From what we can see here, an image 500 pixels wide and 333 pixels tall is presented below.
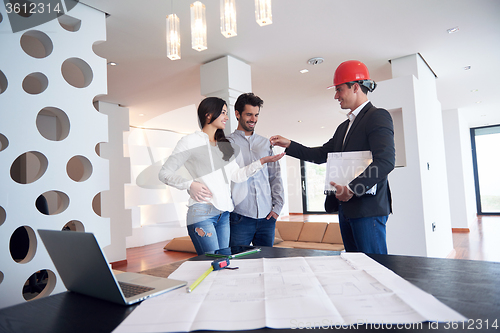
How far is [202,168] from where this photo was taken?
6.01 feet

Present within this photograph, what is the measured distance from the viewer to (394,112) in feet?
12.3

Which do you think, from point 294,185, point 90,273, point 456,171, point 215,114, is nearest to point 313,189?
point 294,185

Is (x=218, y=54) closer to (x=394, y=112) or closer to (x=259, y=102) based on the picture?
(x=259, y=102)

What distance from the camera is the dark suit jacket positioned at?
58.9 inches

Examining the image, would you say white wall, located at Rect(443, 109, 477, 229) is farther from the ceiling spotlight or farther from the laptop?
the laptop

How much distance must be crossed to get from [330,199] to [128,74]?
136 inches

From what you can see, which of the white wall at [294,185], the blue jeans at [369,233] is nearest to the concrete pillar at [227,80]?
the blue jeans at [369,233]

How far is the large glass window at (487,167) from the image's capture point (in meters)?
8.90

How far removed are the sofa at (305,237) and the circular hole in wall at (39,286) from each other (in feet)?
8.97

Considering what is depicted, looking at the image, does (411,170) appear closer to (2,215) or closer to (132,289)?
(132,289)

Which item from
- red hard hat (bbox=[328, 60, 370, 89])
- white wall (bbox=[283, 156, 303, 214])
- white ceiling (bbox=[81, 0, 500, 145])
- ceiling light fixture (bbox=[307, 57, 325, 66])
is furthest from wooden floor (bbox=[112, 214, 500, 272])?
white wall (bbox=[283, 156, 303, 214])

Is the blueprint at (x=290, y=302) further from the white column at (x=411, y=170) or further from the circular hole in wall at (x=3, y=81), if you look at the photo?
the white column at (x=411, y=170)

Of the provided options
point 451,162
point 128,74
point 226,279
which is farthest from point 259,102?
point 451,162

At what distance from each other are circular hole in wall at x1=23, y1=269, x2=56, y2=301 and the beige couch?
325cm
